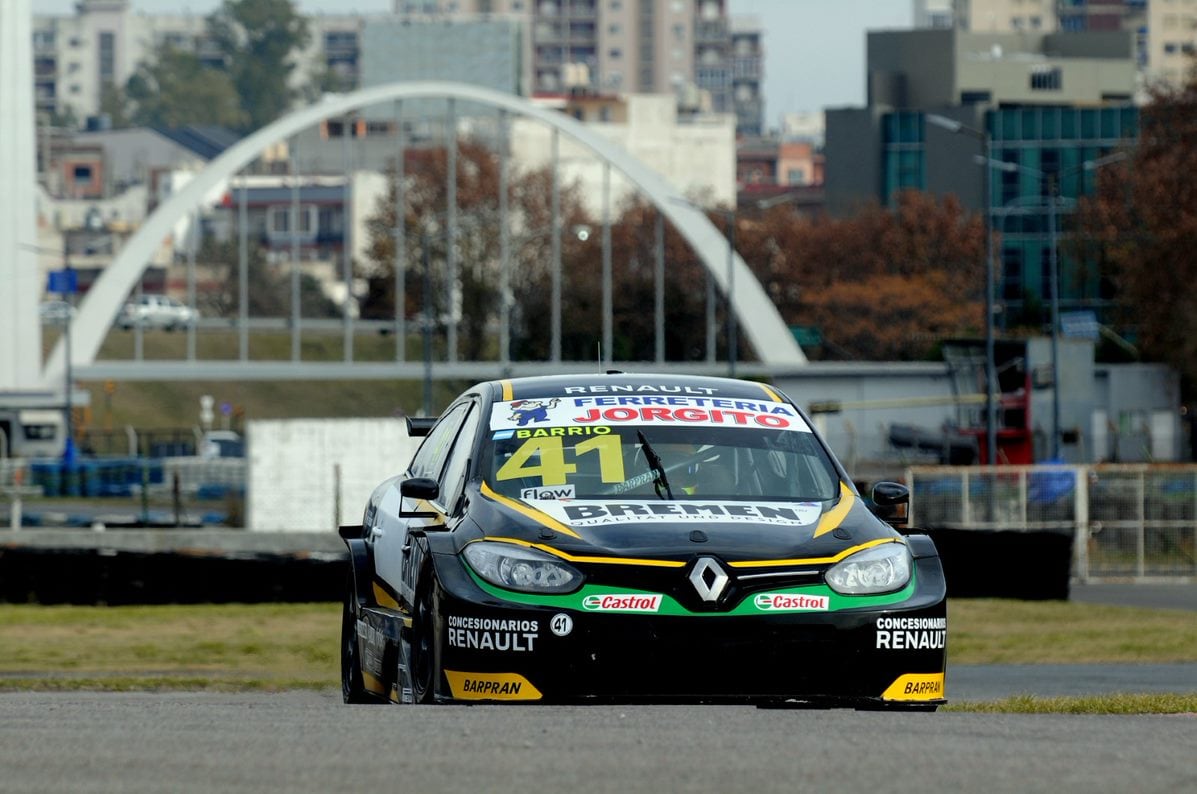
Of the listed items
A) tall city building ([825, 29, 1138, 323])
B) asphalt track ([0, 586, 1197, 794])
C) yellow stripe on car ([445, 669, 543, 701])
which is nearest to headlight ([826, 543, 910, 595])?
asphalt track ([0, 586, 1197, 794])

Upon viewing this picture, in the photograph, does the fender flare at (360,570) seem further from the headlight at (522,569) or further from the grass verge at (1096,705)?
the grass verge at (1096,705)

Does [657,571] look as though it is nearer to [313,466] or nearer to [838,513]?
[838,513]

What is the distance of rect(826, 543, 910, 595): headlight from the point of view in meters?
8.81

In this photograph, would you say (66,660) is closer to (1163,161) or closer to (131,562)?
(131,562)

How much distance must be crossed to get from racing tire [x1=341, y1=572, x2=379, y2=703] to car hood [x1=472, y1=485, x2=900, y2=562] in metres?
1.90

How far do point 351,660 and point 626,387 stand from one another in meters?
2.00

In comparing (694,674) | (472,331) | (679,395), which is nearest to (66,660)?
(679,395)

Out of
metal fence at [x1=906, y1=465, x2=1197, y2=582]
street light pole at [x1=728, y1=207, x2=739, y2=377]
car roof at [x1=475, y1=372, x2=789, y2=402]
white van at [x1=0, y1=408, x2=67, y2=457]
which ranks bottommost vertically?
white van at [x1=0, y1=408, x2=67, y2=457]

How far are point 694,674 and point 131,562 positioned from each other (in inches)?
738

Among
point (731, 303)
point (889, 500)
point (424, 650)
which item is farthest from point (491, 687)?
point (731, 303)

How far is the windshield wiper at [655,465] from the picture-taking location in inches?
375

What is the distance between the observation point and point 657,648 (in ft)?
28.1

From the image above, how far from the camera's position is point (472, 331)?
322 ft

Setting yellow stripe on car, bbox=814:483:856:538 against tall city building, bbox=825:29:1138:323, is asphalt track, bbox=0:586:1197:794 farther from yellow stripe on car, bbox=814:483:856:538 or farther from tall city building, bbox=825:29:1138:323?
tall city building, bbox=825:29:1138:323
